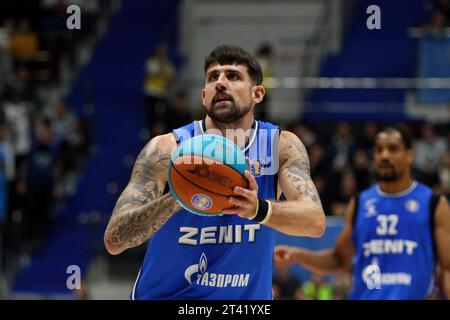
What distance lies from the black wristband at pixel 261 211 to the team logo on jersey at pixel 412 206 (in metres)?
3.38

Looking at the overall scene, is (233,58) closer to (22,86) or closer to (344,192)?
(344,192)

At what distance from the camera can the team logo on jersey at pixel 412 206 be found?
769 centimetres

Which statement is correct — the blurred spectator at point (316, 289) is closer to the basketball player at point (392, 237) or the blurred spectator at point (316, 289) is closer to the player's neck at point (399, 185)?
the basketball player at point (392, 237)

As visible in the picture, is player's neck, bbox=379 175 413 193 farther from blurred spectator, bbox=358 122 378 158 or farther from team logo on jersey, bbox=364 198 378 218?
blurred spectator, bbox=358 122 378 158

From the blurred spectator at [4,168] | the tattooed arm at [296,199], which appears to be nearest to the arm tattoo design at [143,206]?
the tattooed arm at [296,199]

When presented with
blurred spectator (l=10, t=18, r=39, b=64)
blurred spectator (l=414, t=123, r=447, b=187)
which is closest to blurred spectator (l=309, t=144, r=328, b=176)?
blurred spectator (l=414, t=123, r=447, b=187)

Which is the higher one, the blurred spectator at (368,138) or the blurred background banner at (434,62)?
the blurred background banner at (434,62)

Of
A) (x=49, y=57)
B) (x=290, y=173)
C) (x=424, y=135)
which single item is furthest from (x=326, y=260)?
(x=49, y=57)

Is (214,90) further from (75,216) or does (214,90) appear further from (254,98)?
(75,216)

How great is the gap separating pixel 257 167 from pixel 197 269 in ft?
2.34

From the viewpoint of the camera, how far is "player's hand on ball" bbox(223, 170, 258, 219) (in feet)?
14.5

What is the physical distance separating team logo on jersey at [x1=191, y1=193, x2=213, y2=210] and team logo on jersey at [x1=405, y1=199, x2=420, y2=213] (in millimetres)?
3662

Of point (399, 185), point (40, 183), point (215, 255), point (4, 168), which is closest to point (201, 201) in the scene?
point (215, 255)

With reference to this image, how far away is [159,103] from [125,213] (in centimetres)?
998
